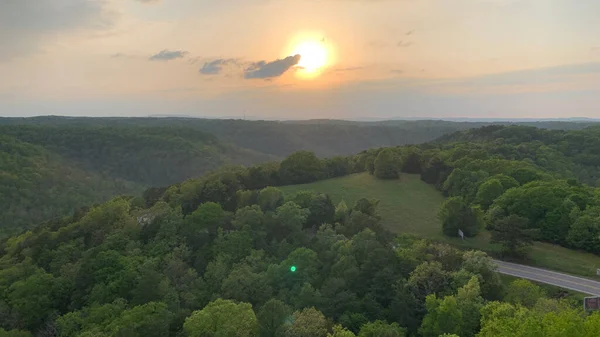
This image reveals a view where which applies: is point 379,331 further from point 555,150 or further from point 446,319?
point 555,150

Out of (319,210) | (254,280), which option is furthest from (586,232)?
(254,280)

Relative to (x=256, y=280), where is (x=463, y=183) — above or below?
above

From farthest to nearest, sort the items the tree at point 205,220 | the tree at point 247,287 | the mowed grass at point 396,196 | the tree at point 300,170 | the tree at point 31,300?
the tree at point 300,170
the mowed grass at point 396,196
the tree at point 205,220
the tree at point 31,300
the tree at point 247,287

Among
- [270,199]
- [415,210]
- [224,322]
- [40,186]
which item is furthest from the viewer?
[40,186]

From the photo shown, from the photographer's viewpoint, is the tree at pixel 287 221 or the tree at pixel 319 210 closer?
the tree at pixel 287 221

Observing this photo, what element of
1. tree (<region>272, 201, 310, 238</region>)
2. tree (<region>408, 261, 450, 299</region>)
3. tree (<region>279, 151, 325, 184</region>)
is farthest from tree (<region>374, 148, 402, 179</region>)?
tree (<region>408, 261, 450, 299</region>)

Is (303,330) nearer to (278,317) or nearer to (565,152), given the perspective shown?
(278,317)

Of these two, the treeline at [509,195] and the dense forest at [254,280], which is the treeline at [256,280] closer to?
the dense forest at [254,280]

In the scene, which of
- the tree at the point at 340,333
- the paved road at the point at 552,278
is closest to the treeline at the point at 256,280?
the tree at the point at 340,333
